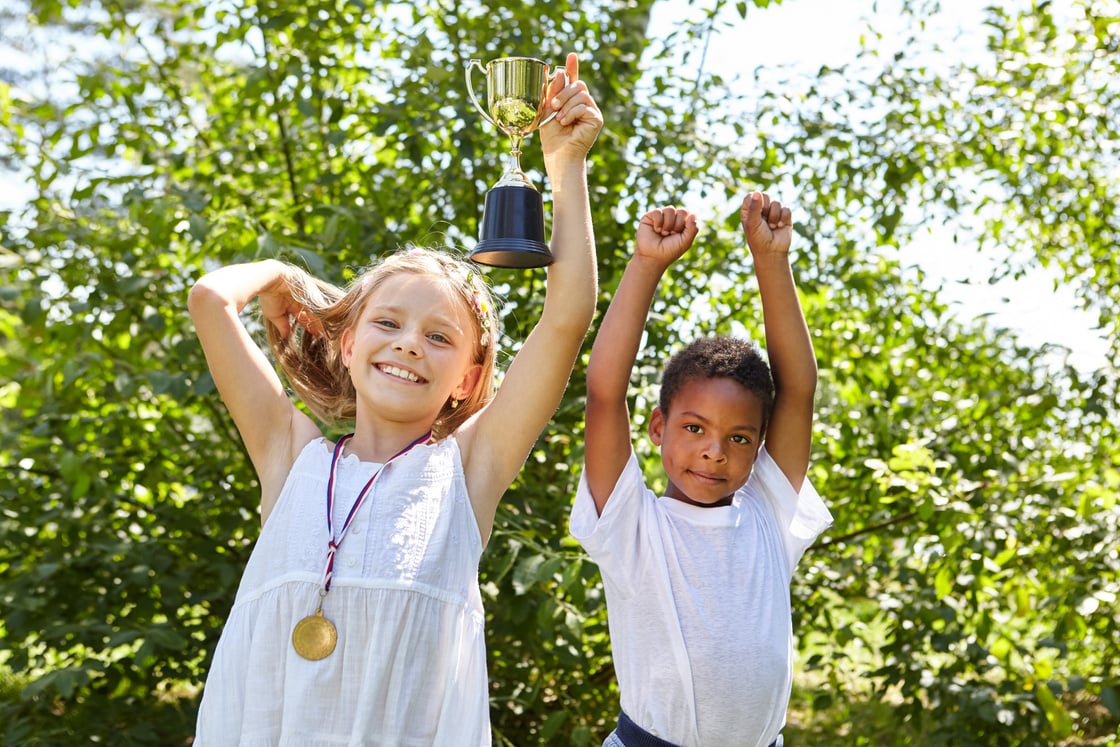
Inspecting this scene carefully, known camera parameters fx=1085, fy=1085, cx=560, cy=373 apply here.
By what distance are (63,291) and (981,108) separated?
10.0 ft

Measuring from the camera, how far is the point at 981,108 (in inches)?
147

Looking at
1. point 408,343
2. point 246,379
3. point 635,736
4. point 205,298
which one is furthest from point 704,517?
point 205,298

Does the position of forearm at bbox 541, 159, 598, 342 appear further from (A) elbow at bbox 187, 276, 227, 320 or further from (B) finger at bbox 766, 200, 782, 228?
(A) elbow at bbox 187, 276, 227, 320

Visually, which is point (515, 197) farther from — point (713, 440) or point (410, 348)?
point (713, 440)

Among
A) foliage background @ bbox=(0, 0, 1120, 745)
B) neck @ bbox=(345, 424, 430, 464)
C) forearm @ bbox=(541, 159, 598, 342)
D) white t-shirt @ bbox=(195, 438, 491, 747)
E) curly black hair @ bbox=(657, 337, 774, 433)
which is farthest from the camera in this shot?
foliage background @ bbox=(0, 0, 1120, 745)

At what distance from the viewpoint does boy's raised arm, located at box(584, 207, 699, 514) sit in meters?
1.87

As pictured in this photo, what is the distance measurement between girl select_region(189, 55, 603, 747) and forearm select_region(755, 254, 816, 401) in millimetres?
356

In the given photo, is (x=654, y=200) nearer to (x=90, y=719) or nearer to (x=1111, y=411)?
(x=1111, y=411)

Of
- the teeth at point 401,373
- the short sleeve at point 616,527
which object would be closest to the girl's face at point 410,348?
the teeth at point 401,373

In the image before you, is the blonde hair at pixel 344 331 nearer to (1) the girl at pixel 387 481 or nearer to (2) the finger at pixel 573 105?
(1) the girl at pixel 387 481

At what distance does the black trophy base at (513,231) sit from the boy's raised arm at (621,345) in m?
0.17

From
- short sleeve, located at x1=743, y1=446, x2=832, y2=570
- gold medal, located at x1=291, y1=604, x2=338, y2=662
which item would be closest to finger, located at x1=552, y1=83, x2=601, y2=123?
short sleeve, located at x1=743, y1=446, x2=832, y2=570

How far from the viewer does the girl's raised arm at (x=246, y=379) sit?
6.08 ft

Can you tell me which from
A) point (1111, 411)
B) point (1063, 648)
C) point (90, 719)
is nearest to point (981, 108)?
point (1111, 411)
